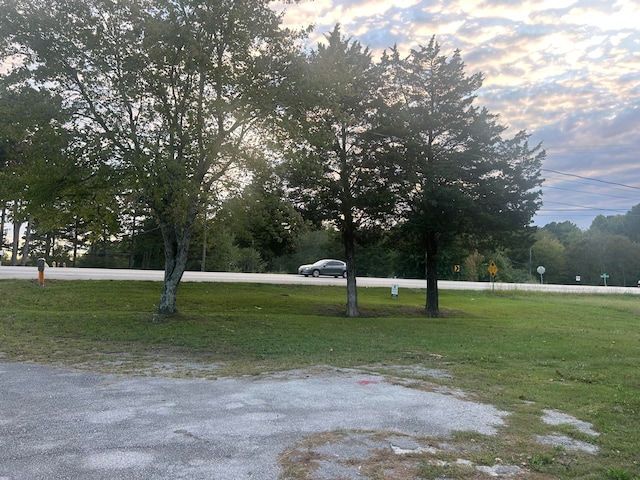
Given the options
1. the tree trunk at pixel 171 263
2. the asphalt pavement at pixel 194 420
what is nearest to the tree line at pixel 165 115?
the tree trunk at pixel 171 263

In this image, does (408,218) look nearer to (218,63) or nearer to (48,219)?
(218,63)

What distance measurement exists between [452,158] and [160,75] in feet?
39.4

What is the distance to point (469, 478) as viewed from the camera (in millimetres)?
4016

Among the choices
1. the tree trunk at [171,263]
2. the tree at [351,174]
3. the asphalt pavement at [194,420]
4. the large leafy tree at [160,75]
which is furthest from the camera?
the tree at [351,174]

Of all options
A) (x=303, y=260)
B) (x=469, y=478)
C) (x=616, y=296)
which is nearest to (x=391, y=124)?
(x=469, y=478)

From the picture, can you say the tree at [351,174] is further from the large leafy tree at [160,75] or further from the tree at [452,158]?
the large leafy tree at [160,75]

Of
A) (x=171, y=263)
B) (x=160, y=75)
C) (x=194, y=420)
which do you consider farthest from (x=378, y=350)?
(x=160, y=75)

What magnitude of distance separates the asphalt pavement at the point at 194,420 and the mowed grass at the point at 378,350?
93cm

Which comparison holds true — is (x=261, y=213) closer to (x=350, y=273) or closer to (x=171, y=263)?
(x=171, y=263)

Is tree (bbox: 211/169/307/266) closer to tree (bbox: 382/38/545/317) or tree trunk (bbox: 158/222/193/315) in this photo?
tree trunk (bbox: 158/222/193/315)

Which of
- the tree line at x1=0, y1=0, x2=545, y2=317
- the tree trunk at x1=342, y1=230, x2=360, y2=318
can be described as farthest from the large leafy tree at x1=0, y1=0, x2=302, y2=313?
the tree trunk at x1=342, y1=230, x2=360, y2=318

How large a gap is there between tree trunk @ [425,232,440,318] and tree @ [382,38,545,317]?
65 cm

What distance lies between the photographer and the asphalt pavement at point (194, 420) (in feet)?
13.6

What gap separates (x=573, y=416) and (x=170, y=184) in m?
10.8
